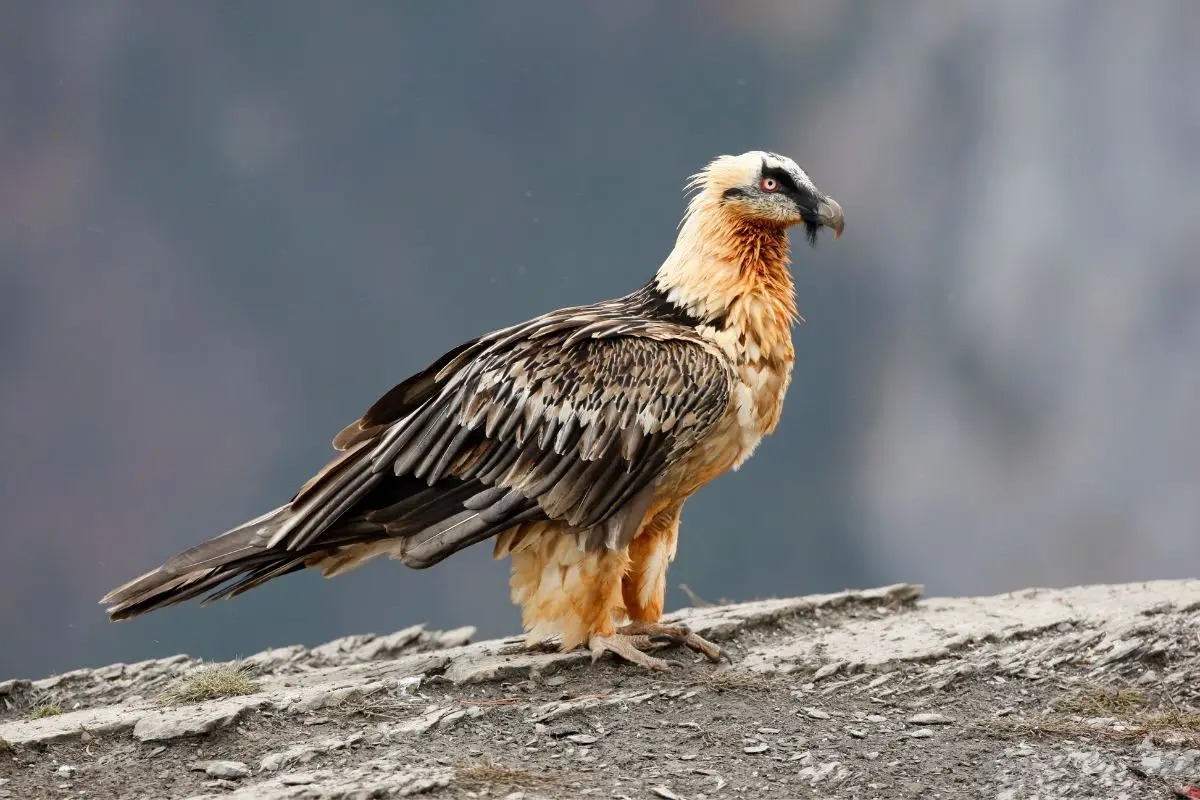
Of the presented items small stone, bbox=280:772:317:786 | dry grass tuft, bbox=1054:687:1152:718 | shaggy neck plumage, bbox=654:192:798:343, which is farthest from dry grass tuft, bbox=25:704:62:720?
dry grass tuft, bbox=1054:687:1152:718

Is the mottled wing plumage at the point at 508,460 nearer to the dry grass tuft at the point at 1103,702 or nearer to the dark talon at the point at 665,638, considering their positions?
the dark talon at the point at 665,638

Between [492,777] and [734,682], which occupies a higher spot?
[734,682]

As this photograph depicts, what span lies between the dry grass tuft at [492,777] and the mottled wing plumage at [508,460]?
5.06 ft

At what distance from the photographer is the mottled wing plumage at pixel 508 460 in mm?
8086

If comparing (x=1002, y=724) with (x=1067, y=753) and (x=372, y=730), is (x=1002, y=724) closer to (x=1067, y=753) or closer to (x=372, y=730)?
(x=1067, y=753)

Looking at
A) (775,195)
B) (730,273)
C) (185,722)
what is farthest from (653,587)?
(185,722)

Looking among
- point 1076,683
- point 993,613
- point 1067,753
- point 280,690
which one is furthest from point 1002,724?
point 280,690

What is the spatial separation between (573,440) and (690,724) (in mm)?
1846

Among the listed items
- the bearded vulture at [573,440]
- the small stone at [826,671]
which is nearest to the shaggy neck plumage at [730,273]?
the bearded vulture at [573,440]

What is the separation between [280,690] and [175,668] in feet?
8.08

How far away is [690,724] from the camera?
309 inches

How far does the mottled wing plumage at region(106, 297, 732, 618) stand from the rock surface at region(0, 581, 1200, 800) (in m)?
0.90

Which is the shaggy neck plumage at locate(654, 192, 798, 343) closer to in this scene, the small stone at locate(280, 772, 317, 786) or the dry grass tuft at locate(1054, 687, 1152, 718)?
the dry grass tuft at locate(1054, 687, 1152, 718)

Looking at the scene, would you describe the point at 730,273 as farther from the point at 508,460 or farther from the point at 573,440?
the point at 508,460
